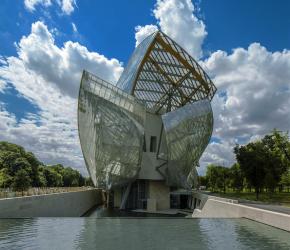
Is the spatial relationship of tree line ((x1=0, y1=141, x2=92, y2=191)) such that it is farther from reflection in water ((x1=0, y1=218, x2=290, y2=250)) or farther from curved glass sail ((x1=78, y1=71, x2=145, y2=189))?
reflection in water ((x1=0, y1=218, x2=290, y2=250))

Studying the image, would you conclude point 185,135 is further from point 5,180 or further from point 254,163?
point 5,180

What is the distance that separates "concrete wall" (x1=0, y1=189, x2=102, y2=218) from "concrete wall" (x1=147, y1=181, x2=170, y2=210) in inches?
443

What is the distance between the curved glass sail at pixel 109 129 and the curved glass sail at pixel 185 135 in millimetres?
4944

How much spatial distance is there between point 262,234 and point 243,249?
367 centimetres

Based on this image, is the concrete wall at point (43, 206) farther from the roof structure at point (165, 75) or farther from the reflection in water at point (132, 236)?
the roof structure at point (165, 75)

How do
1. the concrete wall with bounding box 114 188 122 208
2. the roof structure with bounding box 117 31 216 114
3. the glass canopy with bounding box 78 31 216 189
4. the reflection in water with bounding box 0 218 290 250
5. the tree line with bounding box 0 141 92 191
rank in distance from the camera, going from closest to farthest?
the reflection in water with bounding box 0 218 290 250 → the glass canopy with bounding box 78 31 216 189 → the roof structure with bounding box 117 31 216 114 → the concrete wall with bounding box 114 188 122 208 → the tree line with bounding box 0 141 92 191

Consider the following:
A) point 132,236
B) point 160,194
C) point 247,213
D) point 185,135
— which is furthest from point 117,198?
point 132,236

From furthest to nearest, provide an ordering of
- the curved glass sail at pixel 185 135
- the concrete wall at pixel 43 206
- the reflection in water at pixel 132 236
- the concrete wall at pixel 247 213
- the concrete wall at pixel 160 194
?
1. the concrete wall at pixel 160 194
2. the curved glass sail at pixel 185 135
3. the concrete wall at pixel 43 206
4. the concrete wall at pixel 247 213
5. the reflection in water at pixel 132 236

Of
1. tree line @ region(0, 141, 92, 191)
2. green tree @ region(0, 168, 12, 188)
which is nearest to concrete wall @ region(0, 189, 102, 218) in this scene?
tree line @ region(0, 141, 92, 191)

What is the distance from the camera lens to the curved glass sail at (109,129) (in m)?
35.9

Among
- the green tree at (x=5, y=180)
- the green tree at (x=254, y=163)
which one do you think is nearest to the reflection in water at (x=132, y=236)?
the green tree at (x=254, y=163)

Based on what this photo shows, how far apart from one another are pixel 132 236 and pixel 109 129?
25.9 m

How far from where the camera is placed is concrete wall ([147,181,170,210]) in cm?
4789

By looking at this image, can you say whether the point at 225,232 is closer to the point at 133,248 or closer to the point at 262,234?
the point at 262,234
